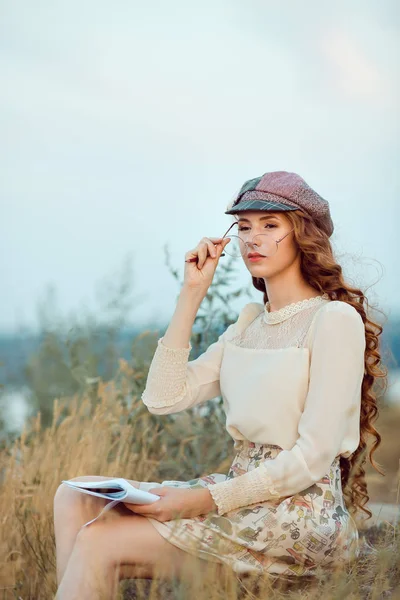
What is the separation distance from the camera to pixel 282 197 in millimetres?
2512

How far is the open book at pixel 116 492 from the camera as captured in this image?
84.3 inches

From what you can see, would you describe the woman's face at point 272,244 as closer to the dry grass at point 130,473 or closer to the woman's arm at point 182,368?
the woman's arm at point 182,368

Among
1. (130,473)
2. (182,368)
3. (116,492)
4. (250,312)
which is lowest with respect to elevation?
(130,473)

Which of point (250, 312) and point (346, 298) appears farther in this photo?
point (250, 312)

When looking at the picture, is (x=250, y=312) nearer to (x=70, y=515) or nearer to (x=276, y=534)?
(x=276, y=534)

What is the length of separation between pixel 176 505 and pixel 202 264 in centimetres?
77

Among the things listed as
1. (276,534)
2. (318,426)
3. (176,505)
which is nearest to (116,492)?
(176,505)

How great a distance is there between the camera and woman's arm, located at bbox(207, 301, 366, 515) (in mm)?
2240

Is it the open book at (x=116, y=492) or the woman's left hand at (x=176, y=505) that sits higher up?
the open book at (x=116, y=492)

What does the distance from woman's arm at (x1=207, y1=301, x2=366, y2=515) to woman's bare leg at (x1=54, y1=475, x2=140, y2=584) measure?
1.02 ft

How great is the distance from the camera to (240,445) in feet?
8.32

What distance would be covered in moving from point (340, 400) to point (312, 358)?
138mm

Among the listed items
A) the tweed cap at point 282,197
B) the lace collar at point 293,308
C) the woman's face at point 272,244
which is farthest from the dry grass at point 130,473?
the tweed cap at point 282,197

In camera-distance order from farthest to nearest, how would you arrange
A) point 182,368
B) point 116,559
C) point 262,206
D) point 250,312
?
1. point 250,312
2. point 182,368
3. point 262,206
4. point 116,559
